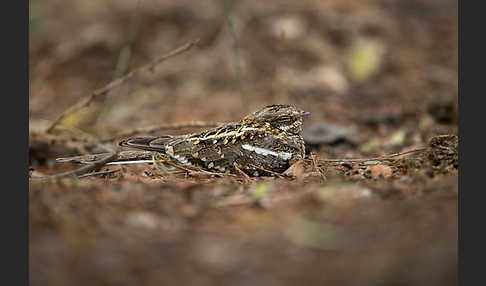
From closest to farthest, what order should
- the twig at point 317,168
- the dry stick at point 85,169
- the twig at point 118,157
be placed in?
the dry stick at point 85,169 → the twig at point 317,168 → the twig at point 118,157

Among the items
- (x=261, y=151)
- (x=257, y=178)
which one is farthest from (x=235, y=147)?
(x=257, y=178)

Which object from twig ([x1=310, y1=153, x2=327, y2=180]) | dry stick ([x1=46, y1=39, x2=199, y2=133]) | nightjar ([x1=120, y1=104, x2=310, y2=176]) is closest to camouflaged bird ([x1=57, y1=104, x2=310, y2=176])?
nightjar ([x1=120, y1=104, x2=310, y2=176])

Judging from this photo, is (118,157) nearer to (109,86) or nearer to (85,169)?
(85,169)

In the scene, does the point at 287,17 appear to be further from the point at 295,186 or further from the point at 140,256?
the point at 140,256

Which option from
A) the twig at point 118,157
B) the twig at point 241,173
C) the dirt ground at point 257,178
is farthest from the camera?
the twig at point 118,157

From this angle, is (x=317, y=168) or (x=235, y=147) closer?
(x=317, y=168)

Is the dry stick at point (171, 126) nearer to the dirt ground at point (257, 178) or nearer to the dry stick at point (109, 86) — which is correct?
the dirt ground at point (257, 178)

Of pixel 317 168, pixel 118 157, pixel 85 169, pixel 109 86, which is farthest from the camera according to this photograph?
pixel 109 86

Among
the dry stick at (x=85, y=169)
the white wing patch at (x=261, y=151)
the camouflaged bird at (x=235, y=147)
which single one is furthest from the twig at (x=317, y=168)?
the dry stick at (x=85, y=169)
